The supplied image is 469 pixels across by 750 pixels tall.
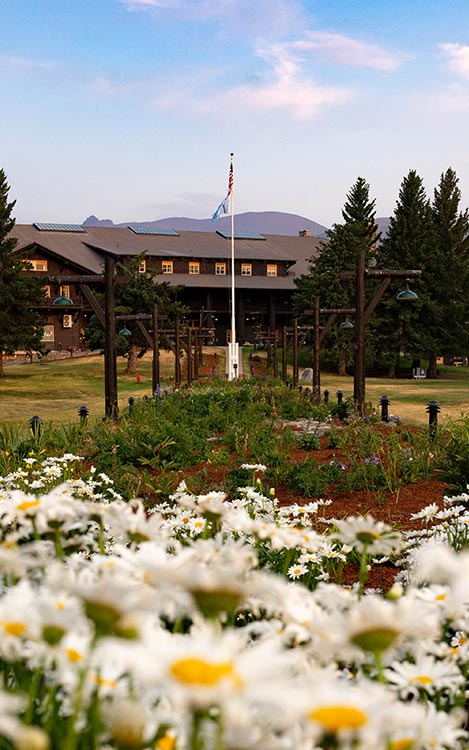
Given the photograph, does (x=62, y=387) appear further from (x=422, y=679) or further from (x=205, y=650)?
(x=205, y=650)

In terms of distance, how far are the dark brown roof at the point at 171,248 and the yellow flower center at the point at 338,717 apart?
160 feet

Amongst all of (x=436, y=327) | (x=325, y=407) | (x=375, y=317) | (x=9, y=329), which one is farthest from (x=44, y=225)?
(x=325, y=407)

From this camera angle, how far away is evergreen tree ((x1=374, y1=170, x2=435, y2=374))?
45406 millimetres

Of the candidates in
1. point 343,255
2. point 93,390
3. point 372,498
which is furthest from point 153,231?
point 372,498

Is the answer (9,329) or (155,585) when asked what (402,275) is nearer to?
(155,585)

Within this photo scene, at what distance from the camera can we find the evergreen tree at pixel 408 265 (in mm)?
45406

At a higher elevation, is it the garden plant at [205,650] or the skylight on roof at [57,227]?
the skylight on roof at [57,227]

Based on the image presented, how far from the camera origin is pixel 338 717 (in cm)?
86

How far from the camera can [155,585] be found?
127 cm

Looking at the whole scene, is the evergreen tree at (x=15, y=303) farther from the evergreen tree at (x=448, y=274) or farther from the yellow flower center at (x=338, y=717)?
the yellow flower center at (x=338, y=717)

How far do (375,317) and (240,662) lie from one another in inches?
1803

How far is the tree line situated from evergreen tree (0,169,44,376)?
56.5 ft

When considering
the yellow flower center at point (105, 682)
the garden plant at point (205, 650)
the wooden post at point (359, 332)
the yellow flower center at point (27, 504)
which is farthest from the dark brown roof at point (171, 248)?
the yellow flower center at point (105, 682)

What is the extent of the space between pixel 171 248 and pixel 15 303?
21670mm
